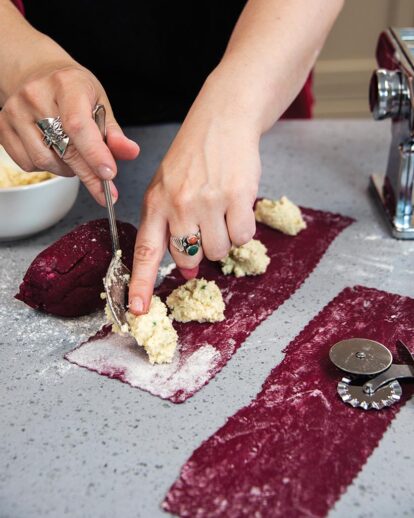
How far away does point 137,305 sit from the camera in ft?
3.25

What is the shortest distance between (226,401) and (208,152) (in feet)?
1.18

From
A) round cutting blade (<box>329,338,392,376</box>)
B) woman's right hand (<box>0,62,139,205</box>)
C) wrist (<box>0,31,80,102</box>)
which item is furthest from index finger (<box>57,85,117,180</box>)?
round cutting blade (<box>329,338,392,376</box>)

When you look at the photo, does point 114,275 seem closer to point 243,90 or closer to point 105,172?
point 105,172

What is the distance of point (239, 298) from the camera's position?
1.13 meters

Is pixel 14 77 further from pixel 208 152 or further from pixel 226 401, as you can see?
pixel 226 401

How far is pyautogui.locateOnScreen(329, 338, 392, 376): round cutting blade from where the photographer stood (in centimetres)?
93

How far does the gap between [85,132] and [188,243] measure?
0.72 feet

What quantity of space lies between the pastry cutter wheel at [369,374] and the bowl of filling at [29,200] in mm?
586

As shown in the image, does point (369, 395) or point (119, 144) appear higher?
point (119, 144)

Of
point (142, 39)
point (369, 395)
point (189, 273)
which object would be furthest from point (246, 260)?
point (142, 39)

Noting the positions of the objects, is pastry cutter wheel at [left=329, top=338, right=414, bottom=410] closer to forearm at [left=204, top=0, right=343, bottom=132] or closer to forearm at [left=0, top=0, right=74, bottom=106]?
forearm at [left=204, top=0, right=343, bottom=132]

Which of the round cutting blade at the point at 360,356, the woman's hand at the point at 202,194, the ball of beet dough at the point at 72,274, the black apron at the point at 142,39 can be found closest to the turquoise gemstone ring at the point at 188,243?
the woman's hand at the point at 202,194

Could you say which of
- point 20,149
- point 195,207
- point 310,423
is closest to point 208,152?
point 195,207

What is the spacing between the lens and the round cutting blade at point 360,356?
0.93 m
